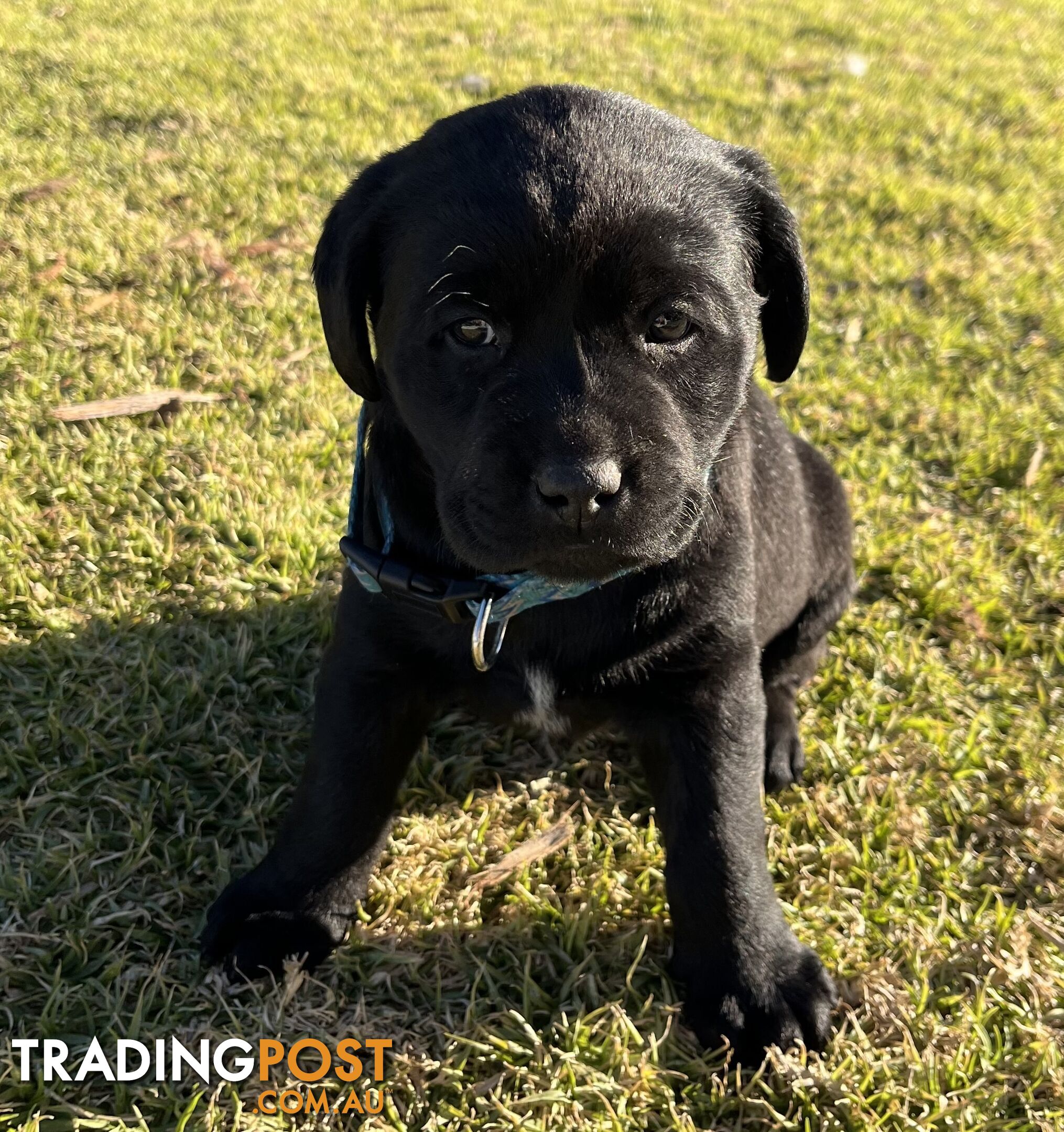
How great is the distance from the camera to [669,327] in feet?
6.20

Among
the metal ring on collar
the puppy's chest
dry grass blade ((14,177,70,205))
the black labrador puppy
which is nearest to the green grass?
dry grass blade ((14,177,70,205))

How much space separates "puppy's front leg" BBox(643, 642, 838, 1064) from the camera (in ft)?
6.70

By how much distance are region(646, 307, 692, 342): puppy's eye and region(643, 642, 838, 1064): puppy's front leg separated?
2.02ft

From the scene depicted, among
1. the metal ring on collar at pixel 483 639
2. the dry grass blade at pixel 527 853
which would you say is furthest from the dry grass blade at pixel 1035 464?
the metal ring on collar at pixel 483 639

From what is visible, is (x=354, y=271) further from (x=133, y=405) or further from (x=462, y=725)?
(x=133, y=405)

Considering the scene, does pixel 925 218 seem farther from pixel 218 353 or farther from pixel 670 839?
pixel 670 839

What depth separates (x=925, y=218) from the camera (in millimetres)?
5641

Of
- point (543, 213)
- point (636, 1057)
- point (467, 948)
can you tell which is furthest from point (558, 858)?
point (543, 213)

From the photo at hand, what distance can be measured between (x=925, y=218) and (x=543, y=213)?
15.0 feet

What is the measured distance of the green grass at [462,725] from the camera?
6.55ft

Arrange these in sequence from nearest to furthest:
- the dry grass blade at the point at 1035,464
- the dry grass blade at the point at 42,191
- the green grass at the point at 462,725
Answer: the green grass at the point at 462,725 → the dry grass blade at the point at 1035,464 → the dry grass blade at the point at 42,191

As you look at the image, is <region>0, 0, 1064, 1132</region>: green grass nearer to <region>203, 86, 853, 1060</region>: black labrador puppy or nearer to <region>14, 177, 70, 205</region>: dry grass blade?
<region>14, 177, 70, 205</region>: dry grass blade

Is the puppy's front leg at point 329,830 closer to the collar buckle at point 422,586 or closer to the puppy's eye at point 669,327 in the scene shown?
the collar buckle at point 422,586

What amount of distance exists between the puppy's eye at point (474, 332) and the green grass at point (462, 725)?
1129 millimetres
